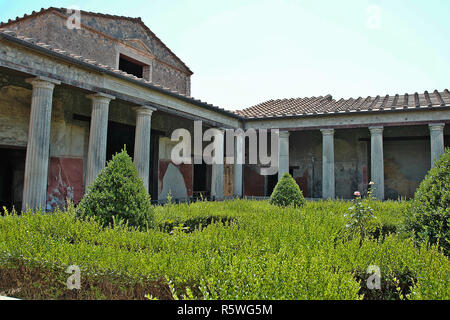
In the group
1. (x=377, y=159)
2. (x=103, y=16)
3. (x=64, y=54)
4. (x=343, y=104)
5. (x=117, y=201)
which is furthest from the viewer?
(x=343, y=104)

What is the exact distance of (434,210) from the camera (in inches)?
143

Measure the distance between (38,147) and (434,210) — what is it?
6.96m

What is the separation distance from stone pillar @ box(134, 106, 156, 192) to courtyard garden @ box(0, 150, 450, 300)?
4.41 metres

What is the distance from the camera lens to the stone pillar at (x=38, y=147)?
644cm

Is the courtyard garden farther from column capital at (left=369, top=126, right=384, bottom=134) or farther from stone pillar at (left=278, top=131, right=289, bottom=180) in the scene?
stone pillar at (left=278, top=131, right=289, bottom=180)

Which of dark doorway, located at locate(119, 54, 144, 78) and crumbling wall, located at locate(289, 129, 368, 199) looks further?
crumbling wall, located at locate(289, 129, 368, 199)

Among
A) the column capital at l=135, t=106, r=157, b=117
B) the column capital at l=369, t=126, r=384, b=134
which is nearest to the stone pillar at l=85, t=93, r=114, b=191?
the column capital at l=135, t=106, r=157, b=117

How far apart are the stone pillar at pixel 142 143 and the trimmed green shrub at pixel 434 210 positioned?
6726 millimetres

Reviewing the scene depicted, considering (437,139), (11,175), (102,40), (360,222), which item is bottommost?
(360,222)

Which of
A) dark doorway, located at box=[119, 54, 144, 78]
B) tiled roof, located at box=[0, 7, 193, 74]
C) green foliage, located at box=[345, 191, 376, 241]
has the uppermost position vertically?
tiled roof, located at box=[0, 7, 193, 74]

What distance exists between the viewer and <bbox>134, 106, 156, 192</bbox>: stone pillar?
888 centimetres

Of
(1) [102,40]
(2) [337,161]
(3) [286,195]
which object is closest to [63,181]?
(1) [102,40]

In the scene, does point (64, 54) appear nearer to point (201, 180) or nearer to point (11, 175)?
point (11, 175)

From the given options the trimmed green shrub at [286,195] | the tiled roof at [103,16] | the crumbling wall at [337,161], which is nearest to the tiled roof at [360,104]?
the crumbling wall at [337,161]
